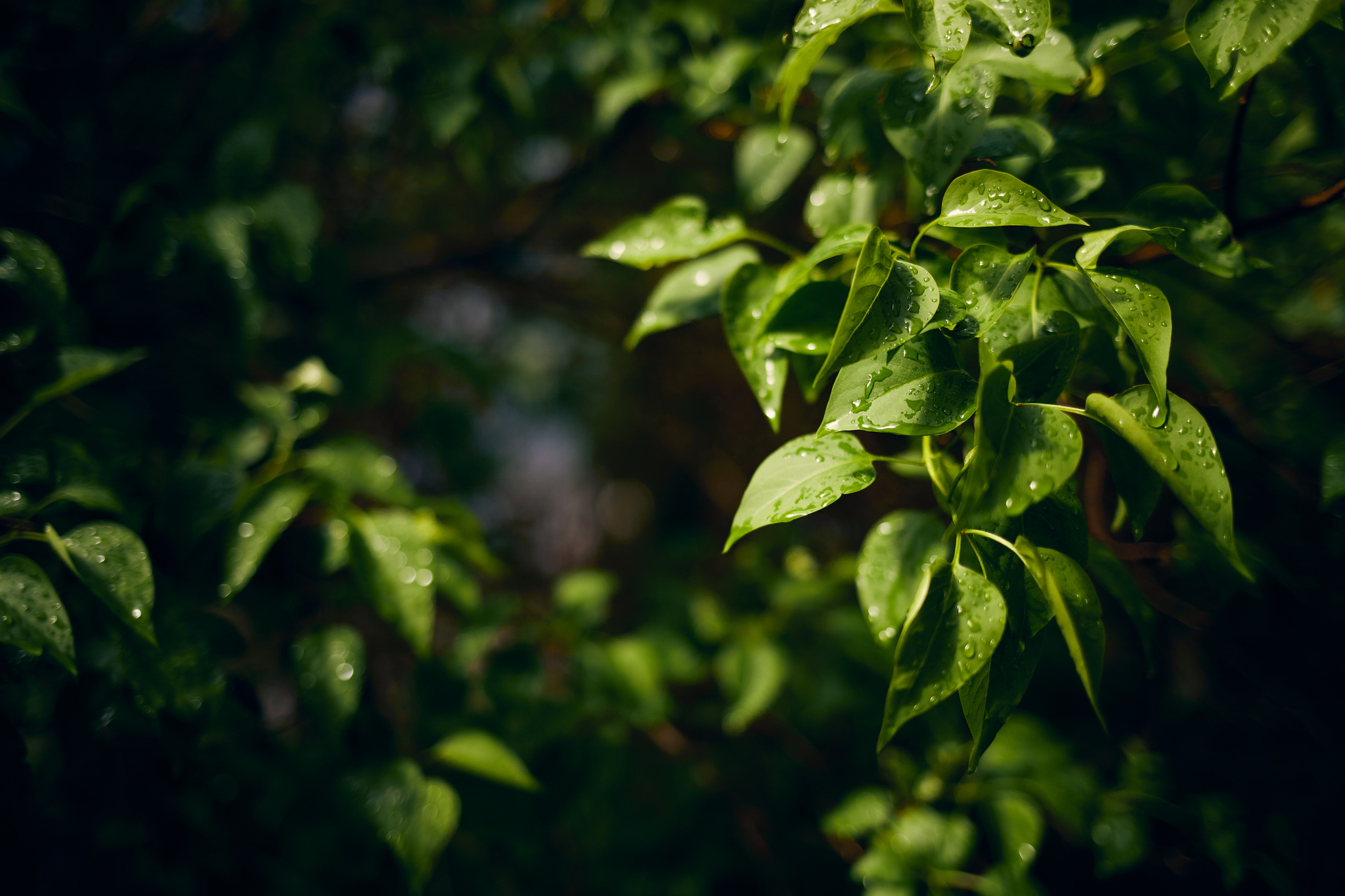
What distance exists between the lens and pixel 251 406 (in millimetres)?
954

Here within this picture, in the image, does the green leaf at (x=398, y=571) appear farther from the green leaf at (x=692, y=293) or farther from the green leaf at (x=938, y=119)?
the green leaf at (x=938, y=119)

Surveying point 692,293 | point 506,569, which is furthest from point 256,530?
point 692,293

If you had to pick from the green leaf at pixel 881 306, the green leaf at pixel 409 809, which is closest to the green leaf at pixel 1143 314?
the green leaf at pixel 881 306

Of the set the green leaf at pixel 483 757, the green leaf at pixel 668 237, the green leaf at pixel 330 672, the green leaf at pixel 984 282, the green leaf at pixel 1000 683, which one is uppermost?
the green leaf at pixel 668 237

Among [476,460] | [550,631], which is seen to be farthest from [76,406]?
[550,631]

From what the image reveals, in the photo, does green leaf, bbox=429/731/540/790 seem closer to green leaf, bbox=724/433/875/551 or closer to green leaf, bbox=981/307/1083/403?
green leaf, bbox=724/433/875/551

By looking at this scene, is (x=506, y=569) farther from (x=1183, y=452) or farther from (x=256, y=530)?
(x=1183, y=452)

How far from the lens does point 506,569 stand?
117 cm

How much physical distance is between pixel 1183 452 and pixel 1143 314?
104mm

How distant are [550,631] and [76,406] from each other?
816 millimetres

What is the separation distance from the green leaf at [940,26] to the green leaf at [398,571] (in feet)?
2.48

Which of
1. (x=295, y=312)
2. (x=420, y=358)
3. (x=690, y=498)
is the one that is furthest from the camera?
(x=690, y=498)

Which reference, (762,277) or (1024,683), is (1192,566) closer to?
(1024,683)

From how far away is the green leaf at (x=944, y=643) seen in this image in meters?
0.40
